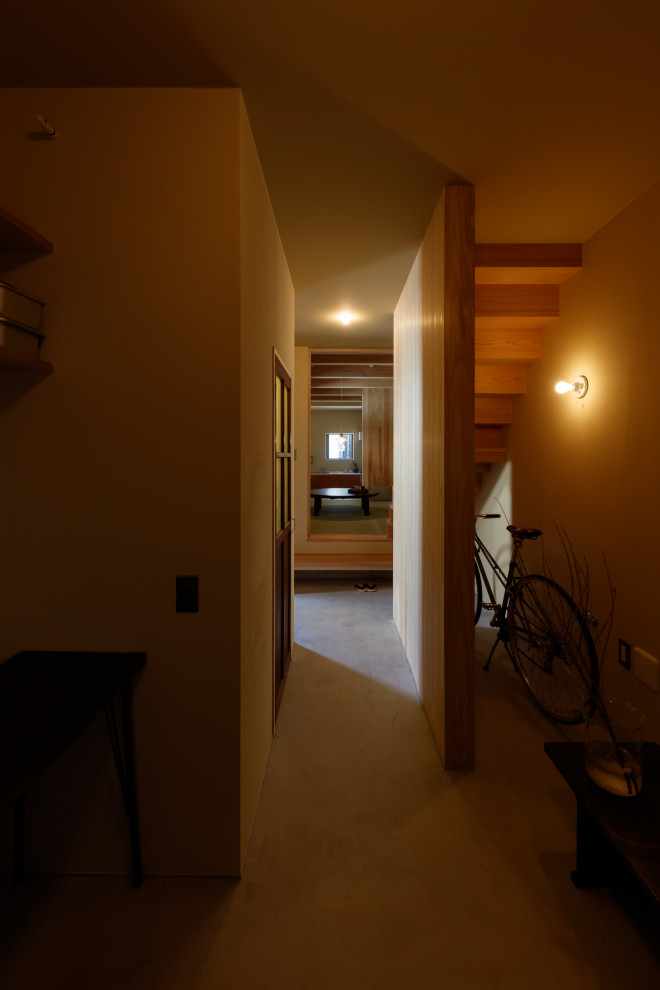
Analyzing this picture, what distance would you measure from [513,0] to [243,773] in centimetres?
249

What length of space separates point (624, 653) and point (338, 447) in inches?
497

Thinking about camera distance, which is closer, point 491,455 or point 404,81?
point 404,81

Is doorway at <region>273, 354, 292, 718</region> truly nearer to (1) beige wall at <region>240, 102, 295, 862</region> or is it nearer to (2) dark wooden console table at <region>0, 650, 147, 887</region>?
(1) beige wall at <region>240, 102, 295, 862</region>

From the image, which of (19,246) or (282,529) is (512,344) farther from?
(19,246)

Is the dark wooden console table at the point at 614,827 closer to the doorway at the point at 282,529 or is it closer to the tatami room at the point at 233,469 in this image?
the tatami room at the point at 233,469

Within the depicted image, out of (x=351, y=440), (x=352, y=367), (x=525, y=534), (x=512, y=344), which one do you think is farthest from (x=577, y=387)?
(x=351, y=440)

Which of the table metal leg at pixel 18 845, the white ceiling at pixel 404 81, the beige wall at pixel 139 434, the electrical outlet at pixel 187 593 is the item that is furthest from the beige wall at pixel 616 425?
the table metal leg at pixel 18 845

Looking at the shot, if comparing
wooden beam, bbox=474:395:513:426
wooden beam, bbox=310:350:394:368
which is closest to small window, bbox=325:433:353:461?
wooden beam, bbox=310:350:394:368

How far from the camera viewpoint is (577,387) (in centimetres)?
279

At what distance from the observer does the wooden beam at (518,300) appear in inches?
116

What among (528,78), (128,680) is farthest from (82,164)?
(128,680)

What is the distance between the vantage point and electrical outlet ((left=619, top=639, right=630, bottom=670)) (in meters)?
2.37

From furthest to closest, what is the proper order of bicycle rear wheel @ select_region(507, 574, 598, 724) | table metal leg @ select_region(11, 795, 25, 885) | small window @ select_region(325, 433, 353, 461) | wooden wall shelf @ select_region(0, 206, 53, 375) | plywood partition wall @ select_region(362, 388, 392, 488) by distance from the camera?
1. small window @ select_region(325, 433, 353, 461)
2. plywood partition wall @ select_region(362, 388, 392, 488)
3. bicycle rear wheel @ select_region(507, 574, 598, 724)
4. table metal leg @ select_region(11, 795, 25, 885)
5. wooden wall shelf @ select_region(0, 206, 53, 375)

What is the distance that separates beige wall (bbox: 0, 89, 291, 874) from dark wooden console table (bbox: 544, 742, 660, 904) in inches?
44.1
